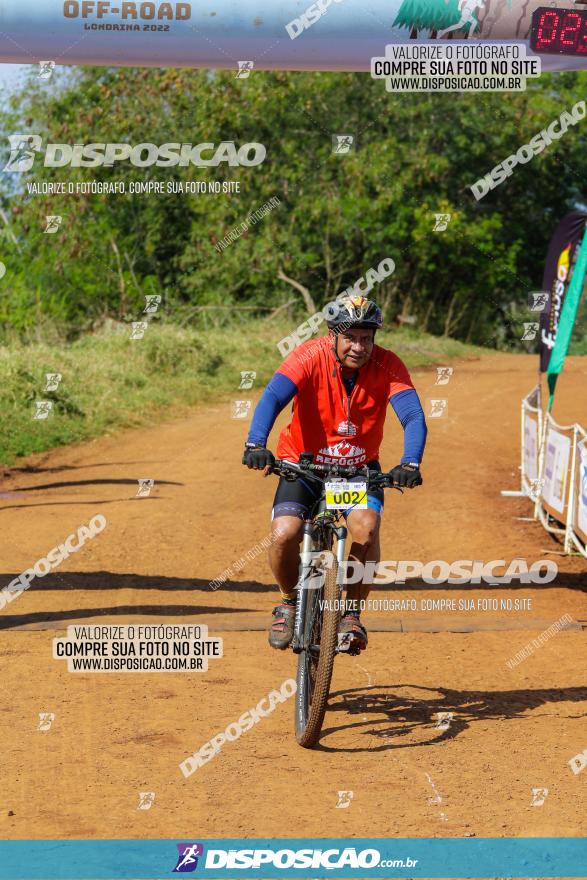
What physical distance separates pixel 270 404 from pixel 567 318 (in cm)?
656

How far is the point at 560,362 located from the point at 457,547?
7.23ft

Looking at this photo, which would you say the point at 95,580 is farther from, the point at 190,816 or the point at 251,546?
the point at 190,816

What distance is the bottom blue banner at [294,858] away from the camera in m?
4.40

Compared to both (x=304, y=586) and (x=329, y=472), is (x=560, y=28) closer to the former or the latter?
(x=329, y=472)

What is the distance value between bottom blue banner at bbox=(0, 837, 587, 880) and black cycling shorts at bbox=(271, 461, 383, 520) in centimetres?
200

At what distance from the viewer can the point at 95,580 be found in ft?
33.7

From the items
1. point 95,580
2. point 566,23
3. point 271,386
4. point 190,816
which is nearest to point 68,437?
point 95,580

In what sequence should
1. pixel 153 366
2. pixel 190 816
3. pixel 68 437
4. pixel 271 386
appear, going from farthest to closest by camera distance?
pixel 153 366, pixel 68 437, pixel 271 386, pixel 190 816

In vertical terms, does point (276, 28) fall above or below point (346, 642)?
above

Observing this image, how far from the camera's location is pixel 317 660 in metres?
6.10

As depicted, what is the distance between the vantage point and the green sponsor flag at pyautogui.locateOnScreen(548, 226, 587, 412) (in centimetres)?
1114

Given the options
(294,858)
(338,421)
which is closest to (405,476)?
(338,421)

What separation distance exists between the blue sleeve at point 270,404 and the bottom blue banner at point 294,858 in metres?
2.24

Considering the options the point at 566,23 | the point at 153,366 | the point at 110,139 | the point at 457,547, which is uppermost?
the point at 110,139
